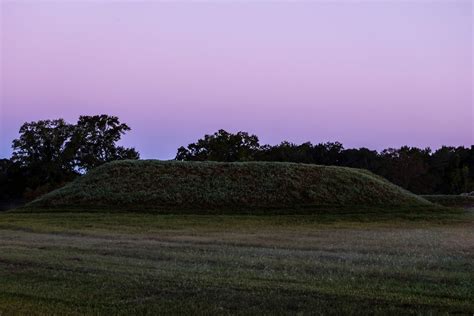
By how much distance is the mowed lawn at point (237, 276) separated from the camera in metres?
8.48

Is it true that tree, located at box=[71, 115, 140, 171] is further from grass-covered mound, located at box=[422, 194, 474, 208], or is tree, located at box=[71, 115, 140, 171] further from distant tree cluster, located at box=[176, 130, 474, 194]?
grass-covered mound, located at box=[422, 194, 474, 208]

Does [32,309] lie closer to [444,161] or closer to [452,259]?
[452,259]

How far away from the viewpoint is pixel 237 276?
11.3 meters

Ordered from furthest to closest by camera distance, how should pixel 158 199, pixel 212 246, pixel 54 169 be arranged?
pixel 54 169
pixel 158 199
pixel 212 246

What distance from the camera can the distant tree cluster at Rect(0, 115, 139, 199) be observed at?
71.9 meters

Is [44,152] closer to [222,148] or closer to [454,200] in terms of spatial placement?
[222,148]

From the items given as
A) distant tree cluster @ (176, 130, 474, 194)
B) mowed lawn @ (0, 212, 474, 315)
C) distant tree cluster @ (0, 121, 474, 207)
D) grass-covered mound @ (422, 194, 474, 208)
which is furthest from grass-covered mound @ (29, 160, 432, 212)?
distant tree cluster @ (176, 130, 474, 194)

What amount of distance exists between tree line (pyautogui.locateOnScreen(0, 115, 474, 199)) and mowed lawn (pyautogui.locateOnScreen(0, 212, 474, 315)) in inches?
1906

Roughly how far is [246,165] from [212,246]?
27444 mm

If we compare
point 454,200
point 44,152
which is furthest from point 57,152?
point 454,200

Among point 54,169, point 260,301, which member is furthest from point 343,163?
point 260,301

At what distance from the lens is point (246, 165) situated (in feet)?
151

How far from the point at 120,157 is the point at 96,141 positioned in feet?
11.9

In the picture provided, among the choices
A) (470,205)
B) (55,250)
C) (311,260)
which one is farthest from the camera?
(470,205)
